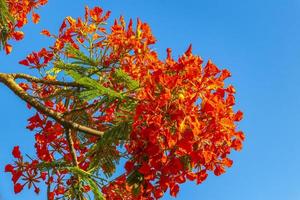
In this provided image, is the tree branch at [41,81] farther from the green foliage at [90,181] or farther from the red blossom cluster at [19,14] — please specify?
the red blossom cluster at [19,14]

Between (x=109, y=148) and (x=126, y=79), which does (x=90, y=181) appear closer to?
(x=109, y=148)

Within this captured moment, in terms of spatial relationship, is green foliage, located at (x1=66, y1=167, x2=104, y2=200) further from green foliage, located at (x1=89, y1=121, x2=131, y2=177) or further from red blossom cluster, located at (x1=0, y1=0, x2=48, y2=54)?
red blossom cluster, located at (x1=0, y1=0, x2=48, y2=54)

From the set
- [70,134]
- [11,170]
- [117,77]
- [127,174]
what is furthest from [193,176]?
[11,170]

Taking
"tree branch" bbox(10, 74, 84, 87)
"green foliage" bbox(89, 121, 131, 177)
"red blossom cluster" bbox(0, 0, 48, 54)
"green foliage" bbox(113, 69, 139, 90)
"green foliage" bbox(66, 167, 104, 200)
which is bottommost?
"green foliage" bbox(66, 167, 104, 200)

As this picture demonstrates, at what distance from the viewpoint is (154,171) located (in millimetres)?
5719

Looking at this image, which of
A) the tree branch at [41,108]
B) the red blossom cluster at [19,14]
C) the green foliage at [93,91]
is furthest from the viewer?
the red blossom cluster at [19,14]

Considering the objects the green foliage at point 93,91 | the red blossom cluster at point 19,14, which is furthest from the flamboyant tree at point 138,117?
the red blossom cluster at point 19,14

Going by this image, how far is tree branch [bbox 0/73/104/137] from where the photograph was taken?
6370 mm

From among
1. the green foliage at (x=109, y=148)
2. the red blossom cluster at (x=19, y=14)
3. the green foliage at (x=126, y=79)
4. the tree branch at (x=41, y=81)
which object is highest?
the red blossom cluster at (x=19, y=14)

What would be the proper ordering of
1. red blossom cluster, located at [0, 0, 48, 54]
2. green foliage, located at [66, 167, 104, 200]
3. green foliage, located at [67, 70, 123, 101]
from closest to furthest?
green foliage, located at [67, 70, 123, 101]
green foliage, located at [66, 167, 104, 200]
red blossom cluster, located at [0, 0, 48, 54]

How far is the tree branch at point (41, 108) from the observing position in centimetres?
637

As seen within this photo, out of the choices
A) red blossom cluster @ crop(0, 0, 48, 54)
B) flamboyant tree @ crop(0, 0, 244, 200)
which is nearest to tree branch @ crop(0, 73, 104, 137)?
flamboyant tree @ crop(0, 0, 244, 200)

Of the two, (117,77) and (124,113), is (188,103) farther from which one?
(117,77)

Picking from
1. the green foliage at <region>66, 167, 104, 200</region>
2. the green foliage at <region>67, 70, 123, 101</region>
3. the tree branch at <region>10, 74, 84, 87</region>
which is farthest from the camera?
the tree branch at <region>10, 74, 84, 87</region>
